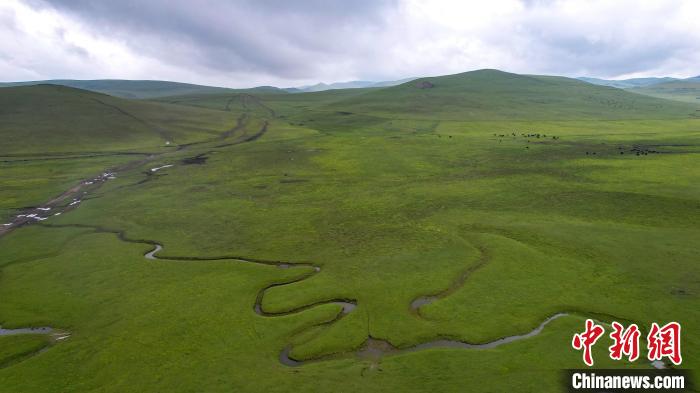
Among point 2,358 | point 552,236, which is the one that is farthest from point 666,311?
point 2,358

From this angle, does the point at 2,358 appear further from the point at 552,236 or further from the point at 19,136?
the point at 19,136

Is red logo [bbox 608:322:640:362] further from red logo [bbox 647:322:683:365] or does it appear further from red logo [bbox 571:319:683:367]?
red logo [bbox 647:322:683:365]

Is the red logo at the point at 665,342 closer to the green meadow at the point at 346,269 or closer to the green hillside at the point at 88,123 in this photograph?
the green meadow at the point at 346,269

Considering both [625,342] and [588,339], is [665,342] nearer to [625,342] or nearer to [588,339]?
[625,342]

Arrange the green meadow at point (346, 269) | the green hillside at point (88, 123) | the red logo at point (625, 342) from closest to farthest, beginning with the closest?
the red logo at point (625, 342)
the green meadow at point (346, 269)
the green hillside at point (88, 123)

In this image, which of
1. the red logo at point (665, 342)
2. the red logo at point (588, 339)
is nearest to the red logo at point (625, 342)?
the red logo at point (665, 342)

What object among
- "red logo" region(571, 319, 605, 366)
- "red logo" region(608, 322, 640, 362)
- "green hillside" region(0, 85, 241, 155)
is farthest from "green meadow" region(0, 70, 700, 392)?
"green hillside" region(0, 85, 241, 155)
